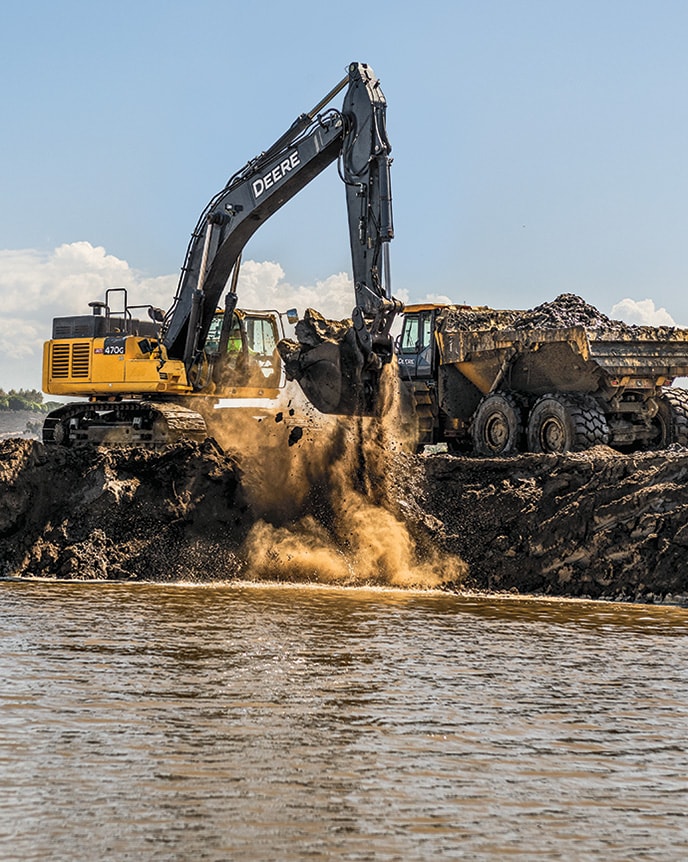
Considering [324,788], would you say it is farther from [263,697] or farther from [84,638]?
[84,638]

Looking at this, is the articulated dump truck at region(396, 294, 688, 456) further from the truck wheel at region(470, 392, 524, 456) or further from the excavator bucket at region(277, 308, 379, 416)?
the excavator bucket at region(277, 308, 379, 416)

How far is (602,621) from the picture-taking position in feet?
40.9

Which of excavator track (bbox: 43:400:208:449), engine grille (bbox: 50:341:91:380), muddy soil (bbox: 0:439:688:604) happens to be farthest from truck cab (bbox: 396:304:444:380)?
engine grille (bbox: 50:341:91:380)

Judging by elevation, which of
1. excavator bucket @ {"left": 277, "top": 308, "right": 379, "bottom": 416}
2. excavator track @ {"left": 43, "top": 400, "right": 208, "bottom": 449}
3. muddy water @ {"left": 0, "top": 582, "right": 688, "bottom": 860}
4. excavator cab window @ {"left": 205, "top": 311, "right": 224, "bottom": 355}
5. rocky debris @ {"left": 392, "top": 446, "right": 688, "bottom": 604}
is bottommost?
muddy water @ {"left": 0, "top": 582, "right": 688, "bottom": 860}

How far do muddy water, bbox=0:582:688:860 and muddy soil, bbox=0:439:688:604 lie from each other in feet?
7.37

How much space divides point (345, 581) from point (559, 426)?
4.91m

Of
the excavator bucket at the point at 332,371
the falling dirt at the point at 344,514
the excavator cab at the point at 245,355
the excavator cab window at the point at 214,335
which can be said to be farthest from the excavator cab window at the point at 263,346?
the excavator bucket at the point at 332,371

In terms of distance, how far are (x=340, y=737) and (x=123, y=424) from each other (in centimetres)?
1258

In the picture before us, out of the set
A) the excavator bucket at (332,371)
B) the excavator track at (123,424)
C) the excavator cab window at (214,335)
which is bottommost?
the excavator track at (123,424)

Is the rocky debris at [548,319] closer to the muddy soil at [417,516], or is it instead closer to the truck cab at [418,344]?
the truck cab at [418,344]

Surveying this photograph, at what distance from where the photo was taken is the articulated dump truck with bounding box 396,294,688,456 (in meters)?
18.6

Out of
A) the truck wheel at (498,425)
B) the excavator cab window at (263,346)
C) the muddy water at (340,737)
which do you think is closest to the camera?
the muddy water at (340,737)

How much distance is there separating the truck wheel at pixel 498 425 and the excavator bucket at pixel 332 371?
3.77m

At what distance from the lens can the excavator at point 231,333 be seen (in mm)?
16312
